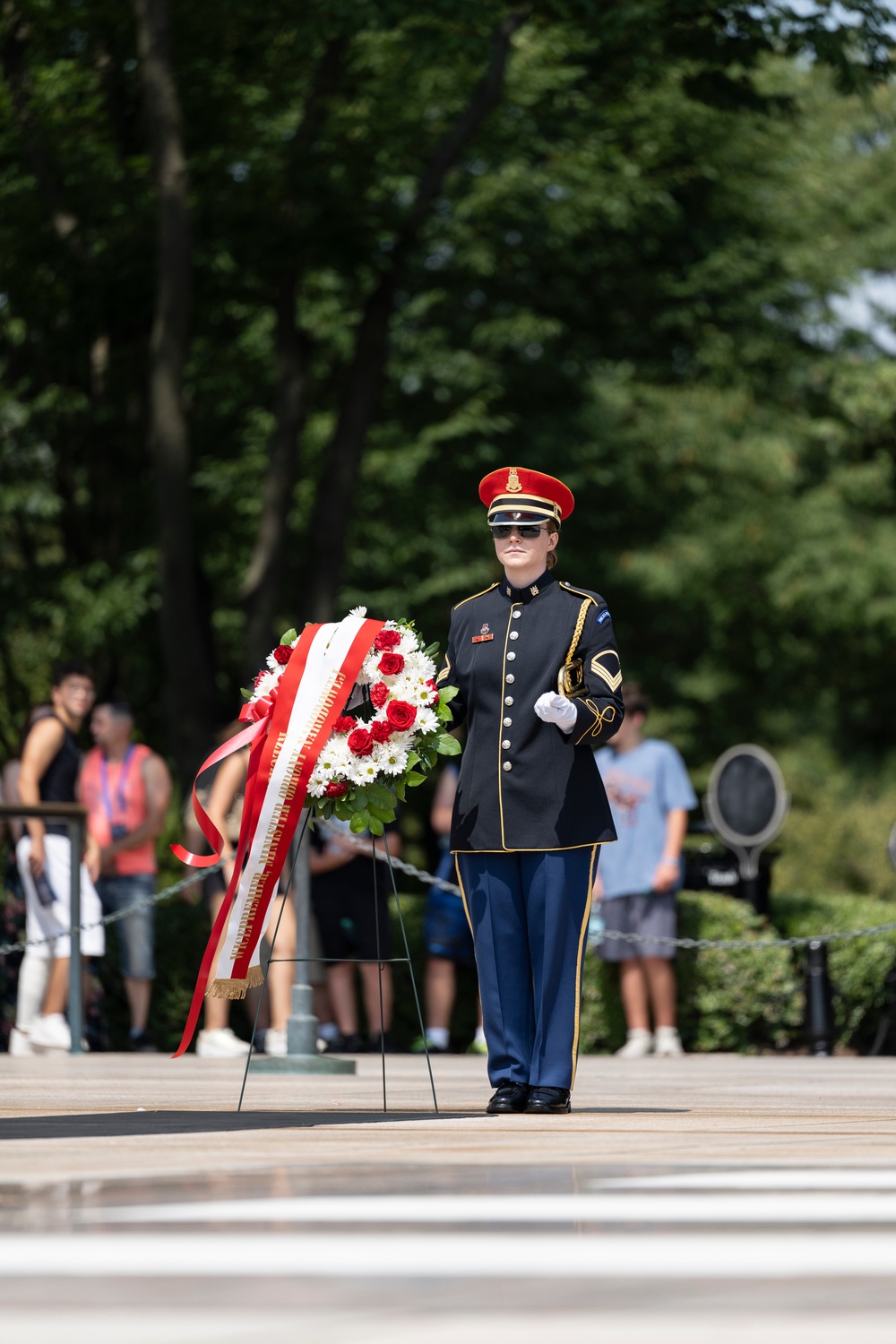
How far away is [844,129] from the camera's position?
35938 millimetres

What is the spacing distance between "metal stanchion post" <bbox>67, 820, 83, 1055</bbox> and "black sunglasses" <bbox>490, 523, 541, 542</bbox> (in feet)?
17.9

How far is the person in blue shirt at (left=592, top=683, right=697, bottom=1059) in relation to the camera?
43.5 feet

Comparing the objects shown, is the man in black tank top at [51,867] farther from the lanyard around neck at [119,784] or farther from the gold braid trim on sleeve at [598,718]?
the gold braid trim on sleeve at [598,718]

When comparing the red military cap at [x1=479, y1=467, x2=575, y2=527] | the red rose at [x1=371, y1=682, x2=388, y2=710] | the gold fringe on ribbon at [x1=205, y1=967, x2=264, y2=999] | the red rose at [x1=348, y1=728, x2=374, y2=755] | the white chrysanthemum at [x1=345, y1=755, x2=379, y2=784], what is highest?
the red military cap at [x1=479, y1=467, x2=575, y2=527]

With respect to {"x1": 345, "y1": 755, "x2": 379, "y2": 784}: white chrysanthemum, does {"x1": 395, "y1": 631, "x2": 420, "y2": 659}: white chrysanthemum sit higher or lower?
higher

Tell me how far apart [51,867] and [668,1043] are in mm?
3546

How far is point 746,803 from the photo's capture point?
53.6 feet

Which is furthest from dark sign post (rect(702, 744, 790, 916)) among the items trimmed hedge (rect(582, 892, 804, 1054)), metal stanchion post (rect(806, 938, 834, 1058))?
metal stanchion post (rect(806, 938, 834, 1058))

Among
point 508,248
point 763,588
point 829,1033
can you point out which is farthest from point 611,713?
point 763,588

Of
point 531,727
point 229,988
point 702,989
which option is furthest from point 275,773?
point 702,989

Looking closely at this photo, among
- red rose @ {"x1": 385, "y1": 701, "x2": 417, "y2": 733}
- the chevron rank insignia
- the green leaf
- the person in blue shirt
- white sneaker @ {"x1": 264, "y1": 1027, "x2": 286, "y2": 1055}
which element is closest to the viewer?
the chevron rank insignia

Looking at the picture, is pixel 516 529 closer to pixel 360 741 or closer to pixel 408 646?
pixel 408 646

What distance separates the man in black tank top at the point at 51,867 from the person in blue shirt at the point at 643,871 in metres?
2.93

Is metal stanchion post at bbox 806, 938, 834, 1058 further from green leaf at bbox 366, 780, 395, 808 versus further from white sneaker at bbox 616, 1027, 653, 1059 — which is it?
green leaf at bbox 366, 780, 395, 808
